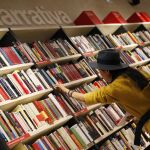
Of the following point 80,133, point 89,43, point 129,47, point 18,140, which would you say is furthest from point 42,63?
point 129,47

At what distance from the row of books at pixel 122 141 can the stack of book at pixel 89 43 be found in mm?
1175

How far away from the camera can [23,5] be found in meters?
4.71

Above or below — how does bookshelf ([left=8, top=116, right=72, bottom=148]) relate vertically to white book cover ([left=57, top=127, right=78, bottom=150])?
above

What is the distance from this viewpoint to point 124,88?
3266mm

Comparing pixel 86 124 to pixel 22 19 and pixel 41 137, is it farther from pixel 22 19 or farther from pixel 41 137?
pixel 22 19

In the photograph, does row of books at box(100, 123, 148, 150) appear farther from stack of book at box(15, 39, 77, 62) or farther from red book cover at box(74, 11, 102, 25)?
red book cover at box(74, 11, 102, 25)

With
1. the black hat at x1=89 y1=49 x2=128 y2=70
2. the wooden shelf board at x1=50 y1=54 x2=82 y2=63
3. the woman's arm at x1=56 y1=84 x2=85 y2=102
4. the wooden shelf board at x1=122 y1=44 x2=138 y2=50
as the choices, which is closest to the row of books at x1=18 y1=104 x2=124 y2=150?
the woman's arm at x1=56 y1=84 x2=85 y2=102

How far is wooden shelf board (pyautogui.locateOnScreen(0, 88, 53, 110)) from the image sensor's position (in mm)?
3316

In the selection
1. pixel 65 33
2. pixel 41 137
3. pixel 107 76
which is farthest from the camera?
pixel 65 33

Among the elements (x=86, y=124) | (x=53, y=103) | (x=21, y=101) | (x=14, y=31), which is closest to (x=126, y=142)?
(x=86, y=124)

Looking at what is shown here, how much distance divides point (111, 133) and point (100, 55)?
1.36 metres

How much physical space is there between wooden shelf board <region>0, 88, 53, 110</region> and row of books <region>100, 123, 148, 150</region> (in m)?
1.11

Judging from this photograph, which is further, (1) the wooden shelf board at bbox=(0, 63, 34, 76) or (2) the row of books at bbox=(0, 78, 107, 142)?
(1) the wooden shelf board at bbox=(0, 63, 34, 76)

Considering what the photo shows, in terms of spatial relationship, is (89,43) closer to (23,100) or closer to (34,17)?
(34,17)
